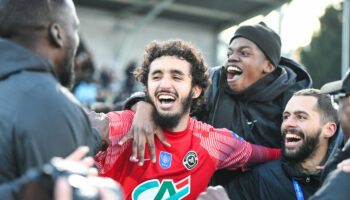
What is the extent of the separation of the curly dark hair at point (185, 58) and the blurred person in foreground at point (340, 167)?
43.9 inches

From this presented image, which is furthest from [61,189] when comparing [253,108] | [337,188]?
[253,108]

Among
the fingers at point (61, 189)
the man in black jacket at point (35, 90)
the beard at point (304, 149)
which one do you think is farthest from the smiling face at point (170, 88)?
the fingers at point (61, 189)

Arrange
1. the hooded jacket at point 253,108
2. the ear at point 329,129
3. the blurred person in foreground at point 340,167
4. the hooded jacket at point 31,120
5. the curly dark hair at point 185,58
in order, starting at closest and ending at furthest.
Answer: the hooded jacket at point 31,120 → the blurred person in foreground at point 340,167 → the ear at point 329,129 → the curly dark hair at point 185,58 → the hooded jacket at point 253,108

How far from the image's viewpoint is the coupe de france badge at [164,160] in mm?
3007

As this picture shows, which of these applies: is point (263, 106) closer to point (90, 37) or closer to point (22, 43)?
point (22, 43)

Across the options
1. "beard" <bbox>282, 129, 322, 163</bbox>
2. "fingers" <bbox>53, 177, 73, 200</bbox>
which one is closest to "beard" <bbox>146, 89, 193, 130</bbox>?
"beard" <bbox>282, 129, 322, 163</bbox>

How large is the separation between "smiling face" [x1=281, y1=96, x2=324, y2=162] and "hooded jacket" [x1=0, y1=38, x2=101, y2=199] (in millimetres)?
1970

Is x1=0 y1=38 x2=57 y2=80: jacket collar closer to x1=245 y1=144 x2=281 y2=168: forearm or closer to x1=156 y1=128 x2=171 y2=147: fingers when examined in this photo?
x1=156 y1=128 x2=171 y2=147: fingers

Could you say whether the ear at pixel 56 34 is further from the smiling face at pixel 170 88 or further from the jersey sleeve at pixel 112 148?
the smiling face at pixel 170 88

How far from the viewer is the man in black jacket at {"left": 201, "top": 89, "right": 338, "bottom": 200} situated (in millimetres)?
3164

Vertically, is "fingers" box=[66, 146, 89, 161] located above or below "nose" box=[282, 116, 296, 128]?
below

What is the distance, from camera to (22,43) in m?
1.79

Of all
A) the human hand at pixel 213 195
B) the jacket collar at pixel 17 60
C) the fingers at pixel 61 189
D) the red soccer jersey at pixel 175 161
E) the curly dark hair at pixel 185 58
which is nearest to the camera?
the fingers at pixel 61 189

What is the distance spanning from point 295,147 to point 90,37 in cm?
1549
